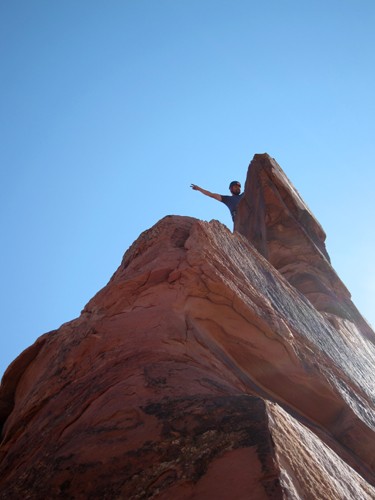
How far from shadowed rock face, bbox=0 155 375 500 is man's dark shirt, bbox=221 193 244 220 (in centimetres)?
672

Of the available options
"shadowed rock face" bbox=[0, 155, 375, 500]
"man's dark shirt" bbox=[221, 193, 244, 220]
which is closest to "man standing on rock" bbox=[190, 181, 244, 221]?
"man's dark shirt" bbox=[221, 193, 244, 220]

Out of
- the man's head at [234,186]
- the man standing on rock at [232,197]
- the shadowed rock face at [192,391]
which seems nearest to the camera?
the shadowed rock face at [192,391]

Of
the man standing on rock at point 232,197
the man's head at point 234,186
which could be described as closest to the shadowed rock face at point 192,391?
the man standing on rock at point 232,197

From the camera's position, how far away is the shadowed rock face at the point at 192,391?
11.9ft

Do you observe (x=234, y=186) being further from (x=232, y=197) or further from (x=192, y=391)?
(x=192, y=391)

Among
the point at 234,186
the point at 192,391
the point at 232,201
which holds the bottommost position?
the point at 192,391

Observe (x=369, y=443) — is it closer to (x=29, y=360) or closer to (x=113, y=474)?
(x=113, y=474)

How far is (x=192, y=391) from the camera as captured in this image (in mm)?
4680

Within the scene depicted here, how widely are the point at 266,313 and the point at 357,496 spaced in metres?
3.41

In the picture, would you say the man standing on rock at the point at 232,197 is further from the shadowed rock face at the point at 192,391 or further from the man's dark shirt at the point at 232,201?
the shadowed rock face at the point at 192,391

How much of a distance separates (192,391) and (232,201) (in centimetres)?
1305

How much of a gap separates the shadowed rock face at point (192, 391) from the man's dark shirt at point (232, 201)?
6718 mm

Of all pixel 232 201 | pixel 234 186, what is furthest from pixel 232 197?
pixel 234 186

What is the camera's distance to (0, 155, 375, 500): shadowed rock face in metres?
3.64
